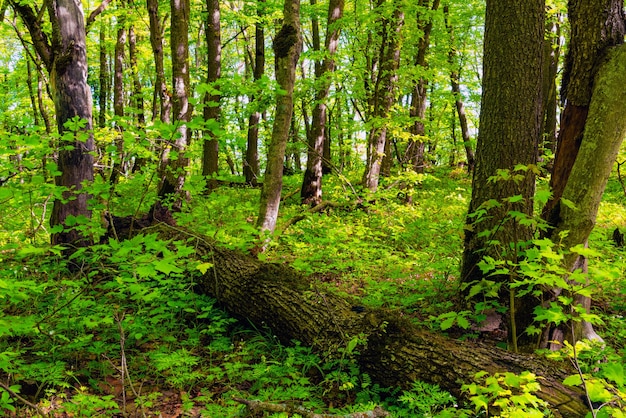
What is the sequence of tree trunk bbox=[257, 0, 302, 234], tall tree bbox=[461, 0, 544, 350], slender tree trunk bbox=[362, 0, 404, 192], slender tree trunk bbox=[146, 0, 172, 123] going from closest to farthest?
tall tree bbox=[461, 0, 544, 350] → tree trunk bbox=[257, 0, 302, 234] → slender tree trunk bbox=[362, 0, 404, 192] → slender tree trunk bbox=[146, 0, 172, 123]

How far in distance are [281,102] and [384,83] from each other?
12.4 ft

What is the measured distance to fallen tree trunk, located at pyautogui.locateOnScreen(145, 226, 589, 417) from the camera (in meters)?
2.90

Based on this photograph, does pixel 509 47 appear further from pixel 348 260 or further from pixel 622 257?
pixel 622 257

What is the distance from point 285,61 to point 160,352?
14.3ft

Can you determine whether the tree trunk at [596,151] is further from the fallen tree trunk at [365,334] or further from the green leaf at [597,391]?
the green leaf at [597,391]

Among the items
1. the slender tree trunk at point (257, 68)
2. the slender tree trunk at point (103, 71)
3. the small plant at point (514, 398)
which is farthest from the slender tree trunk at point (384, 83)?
the slender tree trunk at point (103, 71)

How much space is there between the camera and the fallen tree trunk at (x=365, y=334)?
9.51 feet

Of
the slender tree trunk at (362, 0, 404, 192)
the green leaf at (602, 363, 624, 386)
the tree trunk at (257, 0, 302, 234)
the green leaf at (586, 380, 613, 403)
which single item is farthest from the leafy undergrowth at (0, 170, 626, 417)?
the slender tree trunk at (362, 0, 404, 192)

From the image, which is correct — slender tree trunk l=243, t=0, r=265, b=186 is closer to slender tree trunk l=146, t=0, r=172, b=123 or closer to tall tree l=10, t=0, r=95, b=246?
slender tree trunk l=146, t=0, r=172, b=123

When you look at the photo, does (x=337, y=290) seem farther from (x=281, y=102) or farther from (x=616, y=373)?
(x=616, y=373)

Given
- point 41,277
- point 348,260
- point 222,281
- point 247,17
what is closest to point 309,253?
point 348,260

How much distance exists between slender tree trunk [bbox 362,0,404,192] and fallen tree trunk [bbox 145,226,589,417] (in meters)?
5.01

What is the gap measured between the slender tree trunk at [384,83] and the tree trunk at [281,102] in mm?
2872

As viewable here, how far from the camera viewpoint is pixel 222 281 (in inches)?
188
